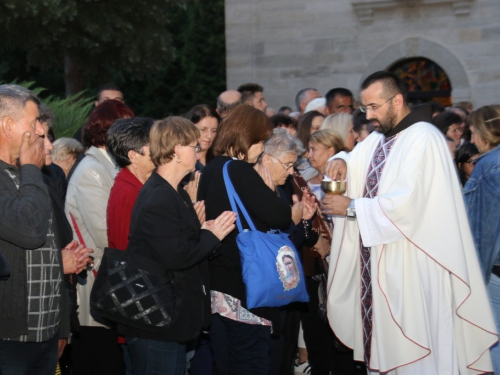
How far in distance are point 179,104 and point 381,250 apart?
23712mm

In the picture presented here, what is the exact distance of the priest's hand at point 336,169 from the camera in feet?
19.4

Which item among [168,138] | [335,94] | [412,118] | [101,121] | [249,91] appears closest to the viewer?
[168,138]

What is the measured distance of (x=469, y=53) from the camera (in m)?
15.1

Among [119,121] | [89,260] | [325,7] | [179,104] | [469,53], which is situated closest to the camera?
[89,260]

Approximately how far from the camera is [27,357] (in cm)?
385

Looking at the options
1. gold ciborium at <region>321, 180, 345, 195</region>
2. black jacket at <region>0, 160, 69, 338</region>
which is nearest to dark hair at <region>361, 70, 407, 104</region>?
gold ciborium at <region>321, 180, 345, 195</region>

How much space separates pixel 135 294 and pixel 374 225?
170cm

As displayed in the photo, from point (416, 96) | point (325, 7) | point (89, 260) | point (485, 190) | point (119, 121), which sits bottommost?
point (89, 260)

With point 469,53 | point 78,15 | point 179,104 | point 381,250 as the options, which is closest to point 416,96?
point 469,53

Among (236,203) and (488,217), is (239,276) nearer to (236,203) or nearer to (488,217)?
(236,203)

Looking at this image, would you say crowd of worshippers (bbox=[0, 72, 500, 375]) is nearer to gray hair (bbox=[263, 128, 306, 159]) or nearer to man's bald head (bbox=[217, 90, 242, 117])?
gray hair (bbox=[263, 128, 306, 159])

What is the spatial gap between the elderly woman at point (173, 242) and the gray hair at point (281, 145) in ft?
3.71

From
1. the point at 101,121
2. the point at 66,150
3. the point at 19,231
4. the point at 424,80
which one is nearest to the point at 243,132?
the point at 101,121

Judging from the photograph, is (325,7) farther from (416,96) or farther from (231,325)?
(231,325)
